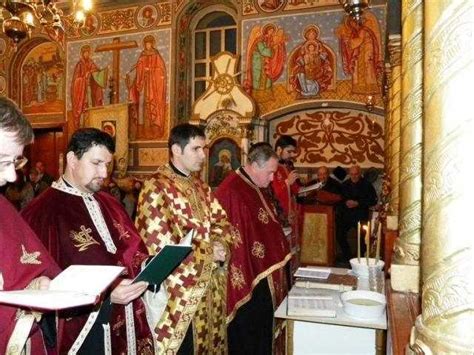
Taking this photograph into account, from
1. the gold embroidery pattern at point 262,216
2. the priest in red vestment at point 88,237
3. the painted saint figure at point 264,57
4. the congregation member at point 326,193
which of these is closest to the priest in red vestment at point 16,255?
the priest in red vestment at point 88,237

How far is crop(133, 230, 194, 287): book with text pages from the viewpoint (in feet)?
6.40

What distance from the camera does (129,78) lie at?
455 inches

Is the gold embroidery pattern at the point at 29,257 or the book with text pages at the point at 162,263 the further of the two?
the book with text pages at the point at 162,263

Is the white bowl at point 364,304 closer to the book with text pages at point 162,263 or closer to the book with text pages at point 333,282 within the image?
the book with text pages at point 333,282

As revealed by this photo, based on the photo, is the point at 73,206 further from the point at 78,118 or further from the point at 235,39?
the point at 78,118

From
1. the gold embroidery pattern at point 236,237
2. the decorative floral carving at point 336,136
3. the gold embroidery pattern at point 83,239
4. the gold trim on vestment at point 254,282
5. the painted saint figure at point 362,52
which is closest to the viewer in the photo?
the gold embroidery pattern at point 83,239

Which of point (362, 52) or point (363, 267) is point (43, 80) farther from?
point (363, 267)

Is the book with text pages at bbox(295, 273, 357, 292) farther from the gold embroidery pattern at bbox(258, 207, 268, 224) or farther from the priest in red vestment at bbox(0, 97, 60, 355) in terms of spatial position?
the priest in red vestment at bbox(0, 97, 60, 355)

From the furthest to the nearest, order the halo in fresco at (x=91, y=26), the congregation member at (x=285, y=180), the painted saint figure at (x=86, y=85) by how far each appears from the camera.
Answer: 1. the halo in fresco at (x=91, y=26)
2. the painted saint figure at (x=86, y=85)
3. the congregation member at (x=285, y=180)

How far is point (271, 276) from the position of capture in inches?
148

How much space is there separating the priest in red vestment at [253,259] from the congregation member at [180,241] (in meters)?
0.49

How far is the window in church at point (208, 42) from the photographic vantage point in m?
11.3

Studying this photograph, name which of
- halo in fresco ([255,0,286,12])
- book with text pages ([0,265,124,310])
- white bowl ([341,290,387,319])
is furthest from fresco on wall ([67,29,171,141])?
book with text pages ([0,265,124,310])

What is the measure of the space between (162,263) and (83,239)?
0.53 m
